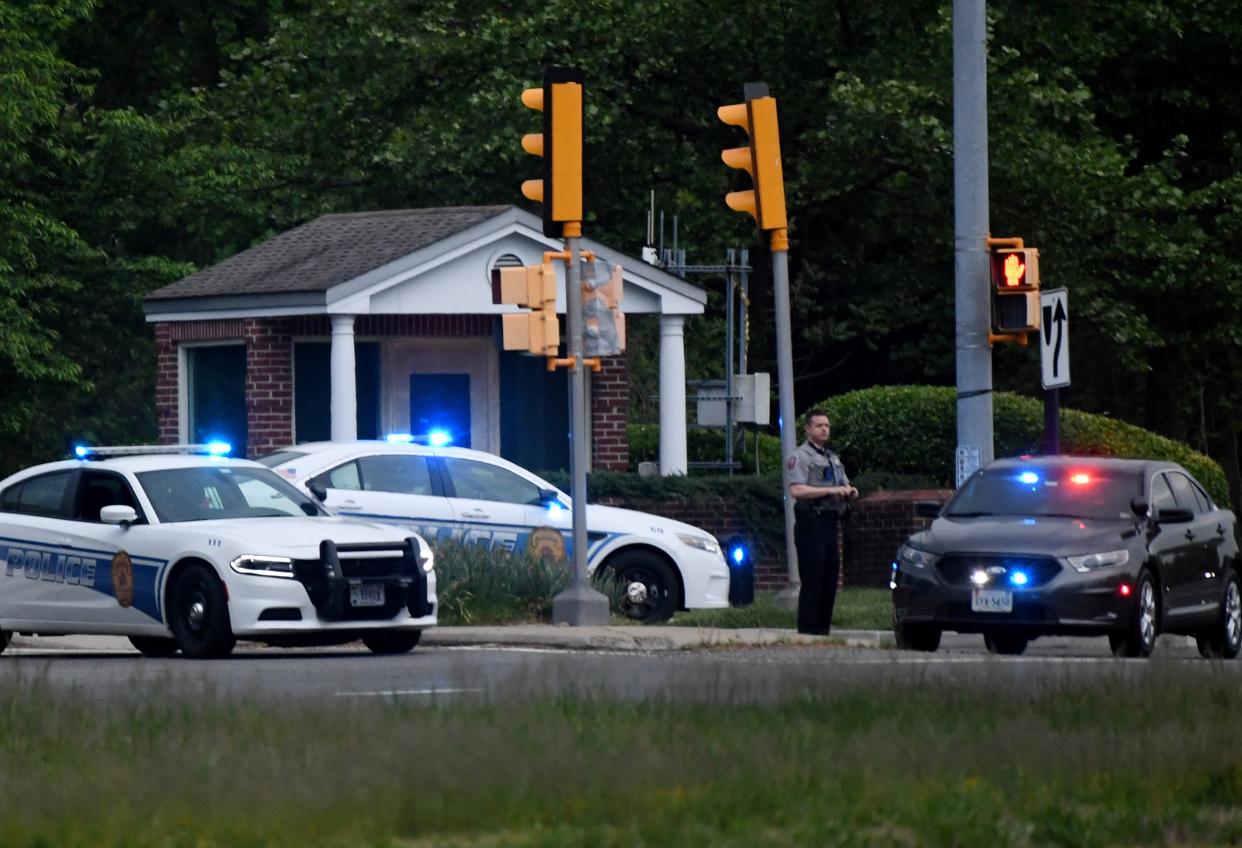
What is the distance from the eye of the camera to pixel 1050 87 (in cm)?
3225

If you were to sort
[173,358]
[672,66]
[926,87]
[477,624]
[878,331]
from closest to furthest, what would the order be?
[477,624] < [173,358] < [926,87] < [672,66] < [878,331]

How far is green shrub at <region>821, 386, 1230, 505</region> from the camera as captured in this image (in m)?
29.5

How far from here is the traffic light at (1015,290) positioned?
20.6m

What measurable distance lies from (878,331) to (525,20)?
28.7ft

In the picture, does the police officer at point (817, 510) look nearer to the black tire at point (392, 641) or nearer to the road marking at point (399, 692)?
the black tire at point (392, 641)

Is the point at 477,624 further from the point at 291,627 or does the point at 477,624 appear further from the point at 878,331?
the point at 878,331

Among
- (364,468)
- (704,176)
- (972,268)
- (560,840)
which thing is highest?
(704,176)

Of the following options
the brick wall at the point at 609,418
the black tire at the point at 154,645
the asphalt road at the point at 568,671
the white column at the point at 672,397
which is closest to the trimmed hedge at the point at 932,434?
the white column at the point at 672,397

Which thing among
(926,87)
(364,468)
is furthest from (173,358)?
(926,87)

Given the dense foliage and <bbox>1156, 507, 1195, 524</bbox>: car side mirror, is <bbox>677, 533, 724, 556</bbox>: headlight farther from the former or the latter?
the dense foliage

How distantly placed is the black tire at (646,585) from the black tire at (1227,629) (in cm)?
474

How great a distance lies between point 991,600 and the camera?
56.9 ft

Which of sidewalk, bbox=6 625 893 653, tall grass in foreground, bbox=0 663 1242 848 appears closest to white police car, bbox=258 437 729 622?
sidewalk, bbox=6 625 893 653

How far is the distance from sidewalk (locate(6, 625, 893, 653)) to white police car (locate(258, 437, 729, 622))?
5.46 ft
